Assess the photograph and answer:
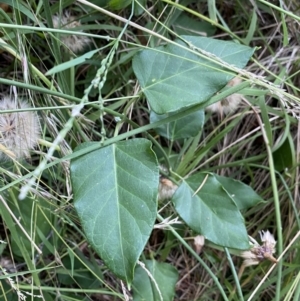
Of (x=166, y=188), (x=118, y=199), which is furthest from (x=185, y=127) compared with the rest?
(x=118, y=199)

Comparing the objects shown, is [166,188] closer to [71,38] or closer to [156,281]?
[156,281]

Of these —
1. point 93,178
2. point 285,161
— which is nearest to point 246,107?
point 285,161

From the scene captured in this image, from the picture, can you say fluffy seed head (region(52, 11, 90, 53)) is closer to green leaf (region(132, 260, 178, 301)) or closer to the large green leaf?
the large green leaf

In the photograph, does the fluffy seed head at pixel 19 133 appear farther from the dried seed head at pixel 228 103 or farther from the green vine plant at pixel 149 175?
the dried seed head at pixel 228 103

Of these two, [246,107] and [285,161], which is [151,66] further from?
[285,161]

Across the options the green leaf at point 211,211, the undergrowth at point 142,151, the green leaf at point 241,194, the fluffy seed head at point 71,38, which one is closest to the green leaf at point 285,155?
the undergrowth at point 142,151

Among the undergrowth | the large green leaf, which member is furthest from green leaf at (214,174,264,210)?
the large green leaf
